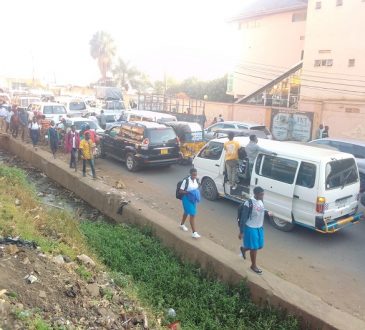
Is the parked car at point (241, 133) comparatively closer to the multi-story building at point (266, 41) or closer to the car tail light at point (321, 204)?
the car tail light at point (321, 204)

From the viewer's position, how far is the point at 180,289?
265 inches

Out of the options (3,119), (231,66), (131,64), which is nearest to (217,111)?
(231,66)

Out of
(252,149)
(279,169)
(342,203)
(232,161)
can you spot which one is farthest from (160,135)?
(342,203)

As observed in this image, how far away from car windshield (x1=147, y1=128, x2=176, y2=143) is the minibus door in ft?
17.0

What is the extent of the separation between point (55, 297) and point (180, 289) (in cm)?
232

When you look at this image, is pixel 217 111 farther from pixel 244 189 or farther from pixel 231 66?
pixel 244 189

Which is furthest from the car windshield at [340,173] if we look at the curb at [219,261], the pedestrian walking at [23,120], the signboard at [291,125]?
the pedestrian walking at [23,120]

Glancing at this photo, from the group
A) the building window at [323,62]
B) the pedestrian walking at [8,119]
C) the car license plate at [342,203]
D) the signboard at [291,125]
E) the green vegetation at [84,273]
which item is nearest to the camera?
the green vegetation at [84,273]

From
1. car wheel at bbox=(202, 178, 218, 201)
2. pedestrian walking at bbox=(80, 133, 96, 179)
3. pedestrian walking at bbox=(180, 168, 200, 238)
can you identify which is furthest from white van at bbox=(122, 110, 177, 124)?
pedestrian walking at bbox=(180, 168, 200, 238)

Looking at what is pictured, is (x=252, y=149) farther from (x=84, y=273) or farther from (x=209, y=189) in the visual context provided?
(x=84, y=273)

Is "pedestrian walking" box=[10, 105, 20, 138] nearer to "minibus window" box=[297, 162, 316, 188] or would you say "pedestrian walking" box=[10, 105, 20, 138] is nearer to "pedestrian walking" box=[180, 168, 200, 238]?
"pedestrian walking" box=[180, 168, 200, 238]

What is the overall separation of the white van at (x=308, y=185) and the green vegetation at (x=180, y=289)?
8.18 ft

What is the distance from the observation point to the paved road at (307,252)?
6543mm

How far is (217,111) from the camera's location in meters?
28.8
